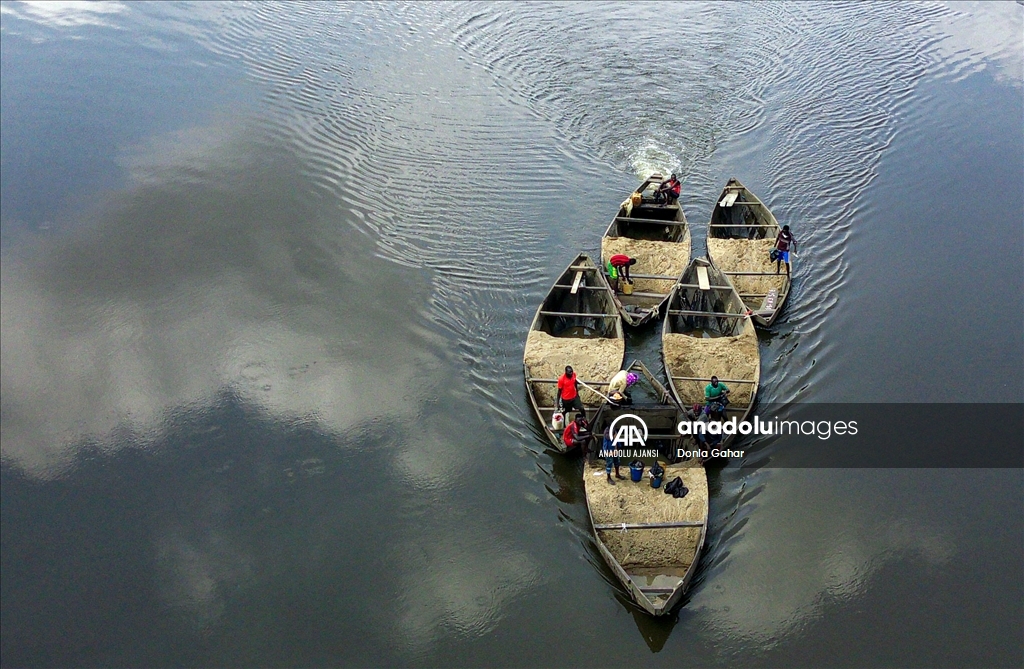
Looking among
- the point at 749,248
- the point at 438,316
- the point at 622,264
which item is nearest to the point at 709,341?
the point at 622,264

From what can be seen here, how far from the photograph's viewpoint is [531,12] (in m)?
34.1

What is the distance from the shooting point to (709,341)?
59.1 feet

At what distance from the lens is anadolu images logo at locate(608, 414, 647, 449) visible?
15.4m

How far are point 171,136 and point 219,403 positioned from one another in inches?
540

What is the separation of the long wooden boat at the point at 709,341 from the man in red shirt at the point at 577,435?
8.13 feet

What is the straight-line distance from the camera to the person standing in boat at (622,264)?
19500 mm

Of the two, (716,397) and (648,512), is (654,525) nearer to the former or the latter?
(648,512)

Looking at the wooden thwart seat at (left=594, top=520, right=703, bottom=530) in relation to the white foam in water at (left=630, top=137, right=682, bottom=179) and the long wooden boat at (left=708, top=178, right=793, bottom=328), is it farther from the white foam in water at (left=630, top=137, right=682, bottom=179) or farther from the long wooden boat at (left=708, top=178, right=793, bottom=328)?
the white foam in water at (left=630, top=137, right=682, bottom=179)

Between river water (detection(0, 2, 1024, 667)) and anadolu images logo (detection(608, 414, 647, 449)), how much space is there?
1.40m

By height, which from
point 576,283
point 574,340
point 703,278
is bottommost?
point 574,340

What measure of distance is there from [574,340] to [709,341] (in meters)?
3.40

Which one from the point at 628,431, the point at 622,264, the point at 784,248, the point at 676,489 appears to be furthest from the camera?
the point at 784,248

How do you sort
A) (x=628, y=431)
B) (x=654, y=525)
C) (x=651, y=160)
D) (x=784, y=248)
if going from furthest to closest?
(x=651, y=160)
(x=784, y=248)
(x=628, y=431)
(x=654, y=525)

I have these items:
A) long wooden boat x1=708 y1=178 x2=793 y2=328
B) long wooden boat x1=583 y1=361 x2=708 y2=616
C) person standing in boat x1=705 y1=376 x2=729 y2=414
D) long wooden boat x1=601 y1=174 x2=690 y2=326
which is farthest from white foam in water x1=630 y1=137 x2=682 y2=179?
long wooden boat x1=583 y1=361 x2=708 y2=616
